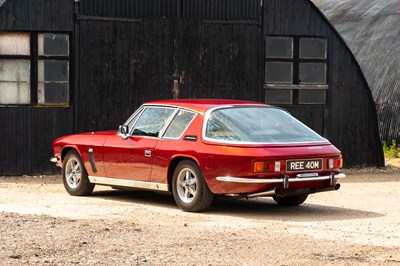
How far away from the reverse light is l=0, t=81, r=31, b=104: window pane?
760cm

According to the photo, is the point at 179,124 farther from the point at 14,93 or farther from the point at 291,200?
the point at 14,93

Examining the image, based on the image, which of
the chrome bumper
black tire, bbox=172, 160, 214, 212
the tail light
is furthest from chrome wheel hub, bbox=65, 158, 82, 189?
the tail light

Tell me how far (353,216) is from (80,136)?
440 cm

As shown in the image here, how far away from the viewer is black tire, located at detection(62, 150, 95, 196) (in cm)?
1506

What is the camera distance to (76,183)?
15.2 meters

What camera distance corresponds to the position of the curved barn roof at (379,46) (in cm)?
2402

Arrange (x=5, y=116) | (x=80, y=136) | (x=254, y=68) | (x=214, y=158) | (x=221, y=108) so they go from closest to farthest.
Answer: (x=214, y=158) < (x=221, y=108) < (x=80, y=136) < (x=5, y=116) < (x=254, y=68)

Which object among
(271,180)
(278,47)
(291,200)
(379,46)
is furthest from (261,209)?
(379,46)

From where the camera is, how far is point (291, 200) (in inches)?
555

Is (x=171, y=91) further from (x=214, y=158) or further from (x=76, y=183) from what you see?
(x=214, y=158)

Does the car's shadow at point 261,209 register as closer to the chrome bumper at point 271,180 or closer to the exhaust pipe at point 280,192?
the exhaust pipe at point 280,192

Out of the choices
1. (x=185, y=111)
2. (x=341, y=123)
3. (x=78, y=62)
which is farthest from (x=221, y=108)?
(x=341, y=123)

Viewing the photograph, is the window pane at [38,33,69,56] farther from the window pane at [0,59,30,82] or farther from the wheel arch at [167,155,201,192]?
the wheel arch at [167,155,201,192]

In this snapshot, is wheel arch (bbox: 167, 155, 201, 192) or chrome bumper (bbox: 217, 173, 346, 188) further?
wheel arch (bbox: 167, 155, 201, 192)
